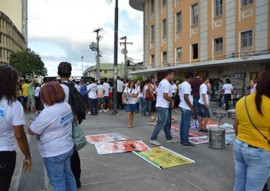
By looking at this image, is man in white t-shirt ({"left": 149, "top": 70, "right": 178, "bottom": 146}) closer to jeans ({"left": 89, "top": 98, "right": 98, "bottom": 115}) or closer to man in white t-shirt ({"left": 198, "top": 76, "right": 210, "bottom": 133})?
man in white t-shirt ({"left": 198, "top": 76, "right": 210, "bottom": 133})

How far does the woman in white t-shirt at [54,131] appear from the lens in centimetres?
293

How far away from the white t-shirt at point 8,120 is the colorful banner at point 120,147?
366cm

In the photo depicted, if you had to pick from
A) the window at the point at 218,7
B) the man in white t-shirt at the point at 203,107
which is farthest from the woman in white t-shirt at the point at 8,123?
the window at the point at 218,7

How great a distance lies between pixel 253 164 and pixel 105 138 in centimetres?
543

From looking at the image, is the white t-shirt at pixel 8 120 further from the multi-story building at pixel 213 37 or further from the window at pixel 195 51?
the window at pixel 195 51

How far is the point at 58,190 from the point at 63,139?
1.85ft

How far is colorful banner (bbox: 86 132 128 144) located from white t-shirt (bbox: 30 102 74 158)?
4359 mm

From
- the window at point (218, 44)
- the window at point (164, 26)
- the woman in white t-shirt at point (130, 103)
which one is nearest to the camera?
the woman in white t-shirt at point (130, 103)

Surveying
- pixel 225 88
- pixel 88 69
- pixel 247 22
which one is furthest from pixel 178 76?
pixel 88 69

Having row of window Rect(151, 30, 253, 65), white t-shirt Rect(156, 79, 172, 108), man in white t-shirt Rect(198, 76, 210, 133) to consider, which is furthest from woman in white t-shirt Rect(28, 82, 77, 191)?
row of window Rect(151, 30, 253, 65)

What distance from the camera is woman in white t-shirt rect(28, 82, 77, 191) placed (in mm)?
2930

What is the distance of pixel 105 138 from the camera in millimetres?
7848

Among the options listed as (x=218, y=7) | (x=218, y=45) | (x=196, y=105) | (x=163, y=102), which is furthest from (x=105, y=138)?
(x=218, y=7)

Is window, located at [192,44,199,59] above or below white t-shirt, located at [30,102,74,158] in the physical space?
above
